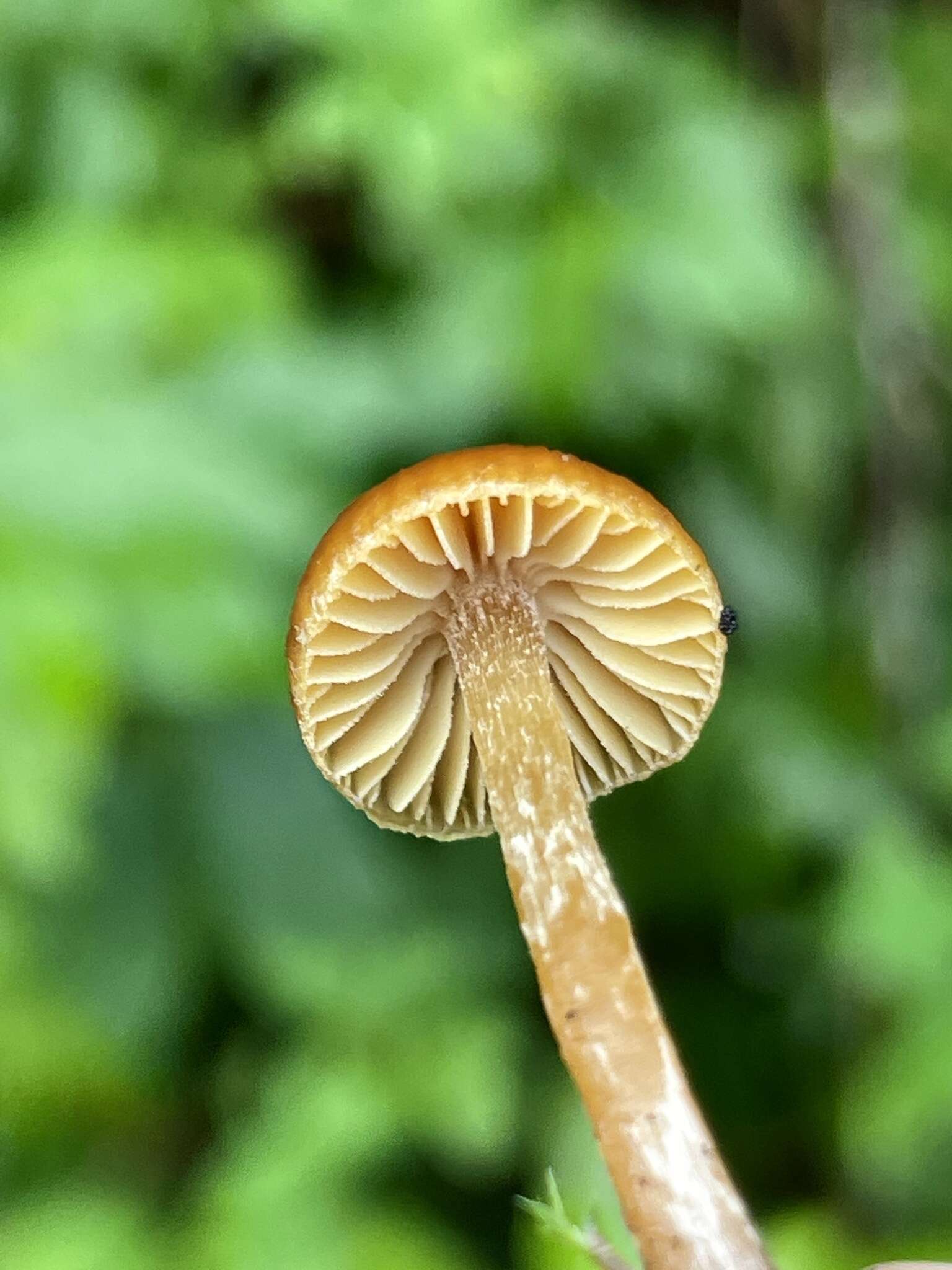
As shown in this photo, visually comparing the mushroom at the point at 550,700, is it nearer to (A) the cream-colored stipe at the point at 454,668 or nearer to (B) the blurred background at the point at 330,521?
(A) the cream-colored stipe at the point at 454,668

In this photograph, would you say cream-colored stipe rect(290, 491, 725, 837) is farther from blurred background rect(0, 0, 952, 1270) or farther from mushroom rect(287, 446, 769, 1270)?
blurred background rect(0, 0, 952, 1270)

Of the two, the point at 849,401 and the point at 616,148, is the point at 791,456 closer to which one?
the point at 849,401

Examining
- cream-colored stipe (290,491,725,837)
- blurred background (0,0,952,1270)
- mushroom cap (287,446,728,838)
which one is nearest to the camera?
mushroom cap (287,446,728,838)

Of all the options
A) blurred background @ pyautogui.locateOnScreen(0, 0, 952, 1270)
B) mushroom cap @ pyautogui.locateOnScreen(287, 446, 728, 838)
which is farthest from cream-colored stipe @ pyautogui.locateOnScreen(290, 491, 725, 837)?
blurred background @ pyautogui.locateOnScreen(0, 0, 952, 1270)

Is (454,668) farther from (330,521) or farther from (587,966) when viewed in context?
(330,521)

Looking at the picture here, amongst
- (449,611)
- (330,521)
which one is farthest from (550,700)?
(330,521)

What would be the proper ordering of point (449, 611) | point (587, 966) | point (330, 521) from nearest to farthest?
1. point (587, 966)
2. point (449, 611)
3. point (330, 521)

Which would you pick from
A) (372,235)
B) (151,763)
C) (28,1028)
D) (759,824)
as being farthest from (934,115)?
(28,1028)
